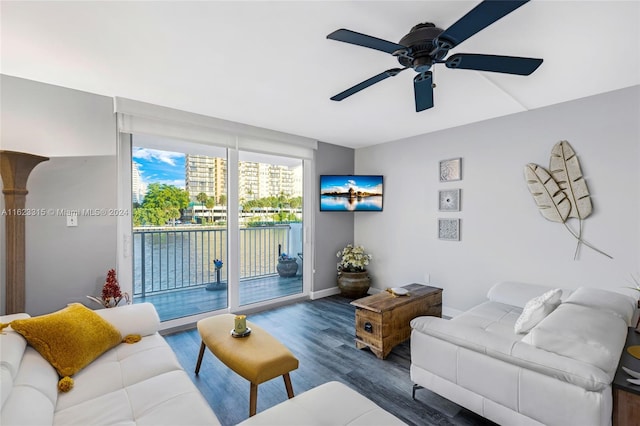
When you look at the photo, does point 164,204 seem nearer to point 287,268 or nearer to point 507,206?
point 287,268

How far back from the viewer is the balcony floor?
3.54 m

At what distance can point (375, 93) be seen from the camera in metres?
2.62

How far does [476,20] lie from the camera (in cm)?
130

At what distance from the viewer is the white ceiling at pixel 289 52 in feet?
5.09

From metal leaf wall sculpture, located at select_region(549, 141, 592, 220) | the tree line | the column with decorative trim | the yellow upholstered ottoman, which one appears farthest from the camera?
the tree line

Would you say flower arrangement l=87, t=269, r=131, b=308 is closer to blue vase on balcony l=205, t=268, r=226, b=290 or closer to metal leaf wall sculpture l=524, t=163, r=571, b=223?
blue vase on balcony l=205, t=268, r=226, b=290

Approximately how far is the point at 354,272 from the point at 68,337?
3.41 metres

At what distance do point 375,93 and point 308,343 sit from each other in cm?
251

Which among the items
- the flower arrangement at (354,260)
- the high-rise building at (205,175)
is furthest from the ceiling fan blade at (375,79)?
the flower arrangement at (354,260)

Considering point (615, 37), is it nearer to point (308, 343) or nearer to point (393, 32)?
point (393, 32)

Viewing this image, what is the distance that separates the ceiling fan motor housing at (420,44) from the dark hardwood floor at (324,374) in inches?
85.9

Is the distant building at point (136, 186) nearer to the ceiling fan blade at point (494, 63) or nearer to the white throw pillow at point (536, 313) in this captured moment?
the ceiling fan blade at point (494, 63)

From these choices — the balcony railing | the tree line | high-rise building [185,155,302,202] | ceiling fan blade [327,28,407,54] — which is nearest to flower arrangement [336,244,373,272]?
high-rise building [185,155,302,202]

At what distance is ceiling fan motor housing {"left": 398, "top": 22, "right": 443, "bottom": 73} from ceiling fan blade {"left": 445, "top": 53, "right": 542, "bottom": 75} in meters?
0.12
